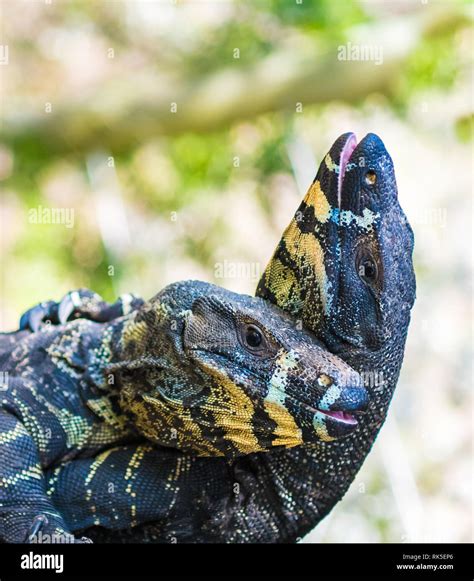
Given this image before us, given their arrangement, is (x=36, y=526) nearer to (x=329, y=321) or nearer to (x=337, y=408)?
(x=337, y=408)

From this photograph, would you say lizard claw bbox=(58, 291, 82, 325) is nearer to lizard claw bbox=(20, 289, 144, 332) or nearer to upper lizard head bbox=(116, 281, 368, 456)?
lizard claw bbox=(20, 289, 144, 332)

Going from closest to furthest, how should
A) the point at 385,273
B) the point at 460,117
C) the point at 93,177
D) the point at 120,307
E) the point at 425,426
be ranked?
the point at 385,273 < the point at 120,307 < the point at 425,426 < the point at 460,117 < the point at 93,177

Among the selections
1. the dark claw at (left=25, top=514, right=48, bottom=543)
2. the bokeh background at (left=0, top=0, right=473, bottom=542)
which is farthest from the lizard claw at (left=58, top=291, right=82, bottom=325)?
the bokeh background at (left=0, top=0, right=473, bottom=542)

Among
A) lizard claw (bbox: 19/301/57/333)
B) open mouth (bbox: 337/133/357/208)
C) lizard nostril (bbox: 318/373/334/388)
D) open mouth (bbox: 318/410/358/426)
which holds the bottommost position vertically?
open mouth (bbox: 318/410/358/426)

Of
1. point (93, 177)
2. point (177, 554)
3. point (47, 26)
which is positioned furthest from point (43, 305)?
point (47, 26)

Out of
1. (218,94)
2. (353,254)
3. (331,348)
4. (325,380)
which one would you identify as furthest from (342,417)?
(218,94)

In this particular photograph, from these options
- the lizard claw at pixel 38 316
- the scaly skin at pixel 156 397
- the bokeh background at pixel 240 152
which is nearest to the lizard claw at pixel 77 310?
the lizard claw at pixel 38 316

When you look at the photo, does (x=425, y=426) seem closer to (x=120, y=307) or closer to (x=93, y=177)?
(x=93, y=177)
